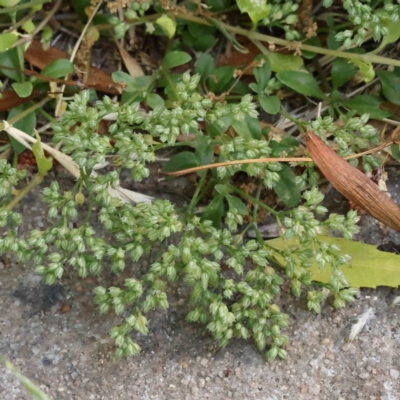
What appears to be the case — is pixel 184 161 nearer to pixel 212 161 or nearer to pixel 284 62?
pixel 212 161

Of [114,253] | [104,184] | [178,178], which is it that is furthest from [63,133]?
[178,178]

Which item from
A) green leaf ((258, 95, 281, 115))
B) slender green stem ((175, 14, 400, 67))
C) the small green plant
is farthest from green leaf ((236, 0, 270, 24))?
green leaf ((258, 95, 281, 115))

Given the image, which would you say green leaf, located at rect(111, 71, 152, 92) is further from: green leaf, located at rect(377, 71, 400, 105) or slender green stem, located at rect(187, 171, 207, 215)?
green leaf, located at rect(377, 71, 400, 105)

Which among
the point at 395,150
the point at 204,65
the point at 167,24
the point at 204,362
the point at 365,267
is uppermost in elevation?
the point at 167,24

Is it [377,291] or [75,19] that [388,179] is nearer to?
[377,291]

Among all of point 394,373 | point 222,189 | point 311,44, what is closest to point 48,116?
point 222,189

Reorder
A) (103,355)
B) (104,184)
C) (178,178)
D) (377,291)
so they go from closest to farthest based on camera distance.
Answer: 1. (104,184)
2. (103,355)
3. (377,291)
4. (178,178)

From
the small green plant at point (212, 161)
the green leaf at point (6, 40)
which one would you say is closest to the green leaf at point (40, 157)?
the small green plant at point (212, 161)

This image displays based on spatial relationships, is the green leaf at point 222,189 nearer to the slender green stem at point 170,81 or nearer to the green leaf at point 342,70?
the slender green stem at point 170,81
